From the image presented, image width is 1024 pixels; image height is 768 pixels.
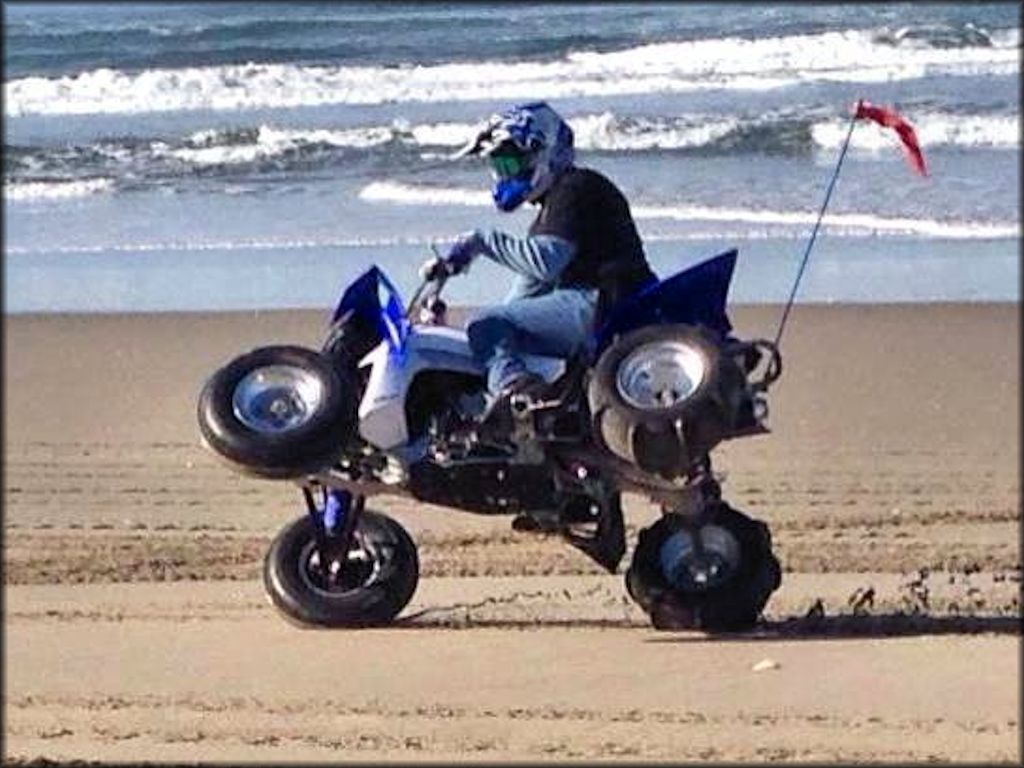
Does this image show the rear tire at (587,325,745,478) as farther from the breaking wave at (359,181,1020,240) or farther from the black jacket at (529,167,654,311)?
the breaking wave at (359,181,1020,240)

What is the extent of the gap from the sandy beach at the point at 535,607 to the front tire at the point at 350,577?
0.30 ft

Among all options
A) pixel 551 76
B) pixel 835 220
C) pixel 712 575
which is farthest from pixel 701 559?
pixel 551 76

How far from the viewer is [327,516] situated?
9359 millimetres

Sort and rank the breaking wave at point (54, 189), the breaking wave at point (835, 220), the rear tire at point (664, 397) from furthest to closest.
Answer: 1. the breaking wave at point (54, 189)
2. the breaking wave at point (835, 220)
3. the rear tire at point (664, 397)

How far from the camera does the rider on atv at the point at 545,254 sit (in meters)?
8.88

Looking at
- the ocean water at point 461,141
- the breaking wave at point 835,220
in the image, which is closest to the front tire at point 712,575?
the ocean water at point 461,141

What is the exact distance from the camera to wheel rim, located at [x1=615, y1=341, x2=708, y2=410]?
28.1ft

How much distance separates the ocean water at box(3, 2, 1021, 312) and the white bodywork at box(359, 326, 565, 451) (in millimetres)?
7149

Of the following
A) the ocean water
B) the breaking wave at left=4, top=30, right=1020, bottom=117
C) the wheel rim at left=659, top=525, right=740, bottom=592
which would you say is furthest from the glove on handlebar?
the breaking wave at left=4, top=30, right=1020, bottom=117

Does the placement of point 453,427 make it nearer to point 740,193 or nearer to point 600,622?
point 600,622

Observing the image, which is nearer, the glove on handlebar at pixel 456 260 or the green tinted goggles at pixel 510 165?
the glove on handlebar at pixel 456 260

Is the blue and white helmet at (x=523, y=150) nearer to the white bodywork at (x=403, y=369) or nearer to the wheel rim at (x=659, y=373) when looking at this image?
the white bodywork at (x=403, y=369)

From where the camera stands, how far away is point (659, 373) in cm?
863

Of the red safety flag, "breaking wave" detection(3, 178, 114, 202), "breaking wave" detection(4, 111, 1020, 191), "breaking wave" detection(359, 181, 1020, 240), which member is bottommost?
the red safety flag
